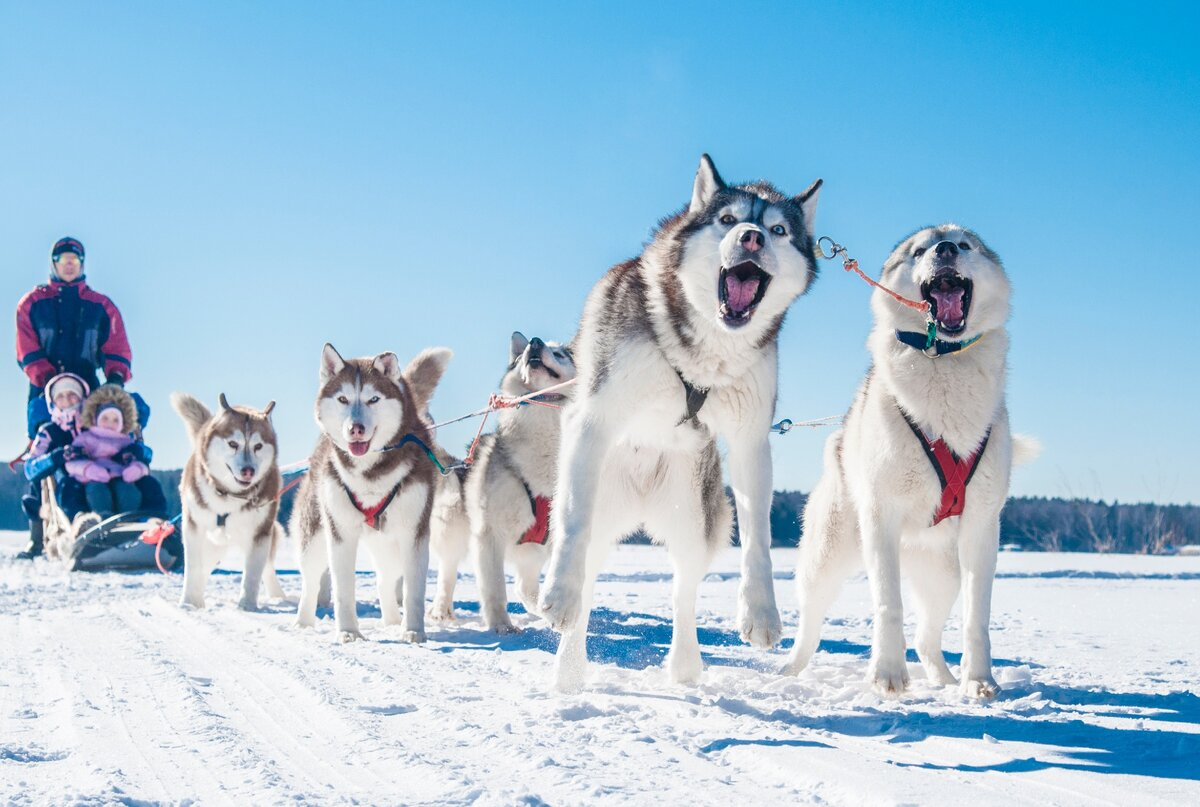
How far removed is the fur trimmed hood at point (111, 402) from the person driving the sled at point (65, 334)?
0.22 m

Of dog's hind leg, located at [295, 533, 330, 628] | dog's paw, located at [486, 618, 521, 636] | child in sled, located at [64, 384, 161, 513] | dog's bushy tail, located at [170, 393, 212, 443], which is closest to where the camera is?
dog's paw, located at [486, 618, 521, 636]

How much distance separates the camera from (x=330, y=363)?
535cm

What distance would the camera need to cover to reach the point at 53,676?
11.8 ft

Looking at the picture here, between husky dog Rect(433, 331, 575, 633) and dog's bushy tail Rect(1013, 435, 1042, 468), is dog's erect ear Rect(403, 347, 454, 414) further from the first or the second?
dog's bushy tail Rect(1013, 435, 1042, 468)

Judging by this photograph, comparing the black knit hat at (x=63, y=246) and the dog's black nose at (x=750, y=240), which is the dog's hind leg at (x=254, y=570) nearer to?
the dog's black nose at (x=750, y=240)

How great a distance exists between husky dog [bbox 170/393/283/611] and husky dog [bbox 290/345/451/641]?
1234mm

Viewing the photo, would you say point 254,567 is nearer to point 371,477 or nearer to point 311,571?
point 311,571

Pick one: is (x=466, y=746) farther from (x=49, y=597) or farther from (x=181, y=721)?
(x=49, y=597)

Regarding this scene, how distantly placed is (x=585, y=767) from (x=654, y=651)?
7.94 ft

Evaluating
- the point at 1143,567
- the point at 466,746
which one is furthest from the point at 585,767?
the point at 1143,567

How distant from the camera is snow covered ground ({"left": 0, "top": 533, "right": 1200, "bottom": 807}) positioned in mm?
2076

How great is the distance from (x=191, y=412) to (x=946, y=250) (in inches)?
223

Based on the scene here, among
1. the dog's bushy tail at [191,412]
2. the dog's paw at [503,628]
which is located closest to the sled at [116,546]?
the dog's bushy tail at [191,412]

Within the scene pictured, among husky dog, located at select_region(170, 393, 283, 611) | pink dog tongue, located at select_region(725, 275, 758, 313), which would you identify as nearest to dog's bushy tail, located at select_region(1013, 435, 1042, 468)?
pink dog tongue, located at select_region(725, 275, 758, 313)
